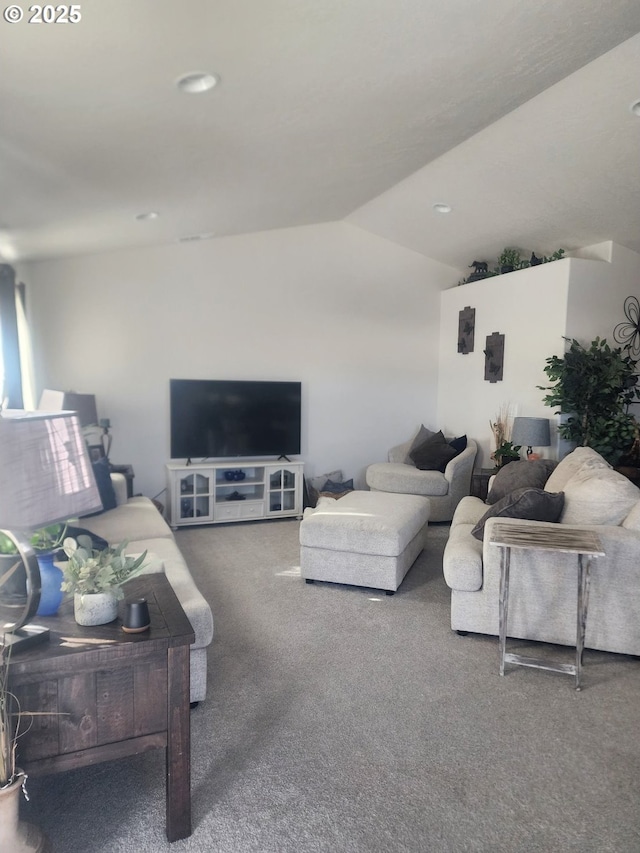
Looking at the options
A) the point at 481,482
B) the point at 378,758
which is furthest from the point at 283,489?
the point at 378,758

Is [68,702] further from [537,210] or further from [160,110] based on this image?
[537,210]

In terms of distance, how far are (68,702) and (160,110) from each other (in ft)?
7.79

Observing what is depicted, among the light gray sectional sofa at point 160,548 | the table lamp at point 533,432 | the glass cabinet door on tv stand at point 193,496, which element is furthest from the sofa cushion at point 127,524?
the table lamp at point 533,432

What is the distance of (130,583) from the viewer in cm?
215

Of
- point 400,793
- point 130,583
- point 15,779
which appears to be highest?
point 130,583

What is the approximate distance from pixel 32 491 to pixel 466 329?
5216 mm

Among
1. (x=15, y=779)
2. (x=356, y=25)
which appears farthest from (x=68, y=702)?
(x=356, y=25)

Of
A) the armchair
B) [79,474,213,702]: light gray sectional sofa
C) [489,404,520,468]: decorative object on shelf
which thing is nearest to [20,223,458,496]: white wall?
the armchair

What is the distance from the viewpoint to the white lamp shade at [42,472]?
4.46 feet

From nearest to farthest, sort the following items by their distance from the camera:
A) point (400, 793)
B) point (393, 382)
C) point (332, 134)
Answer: point (400, 793), point (332, 134), point (393, 382)

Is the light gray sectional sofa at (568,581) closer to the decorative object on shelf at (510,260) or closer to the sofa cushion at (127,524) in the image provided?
the sofa cushion at (127,524)

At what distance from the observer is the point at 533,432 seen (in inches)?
178

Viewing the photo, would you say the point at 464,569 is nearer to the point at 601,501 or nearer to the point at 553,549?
the point at 553,549

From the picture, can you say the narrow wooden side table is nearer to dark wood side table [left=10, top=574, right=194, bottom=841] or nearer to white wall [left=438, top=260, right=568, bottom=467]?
dark wood side table [left=10, top=574, right=194, bottom=841]
